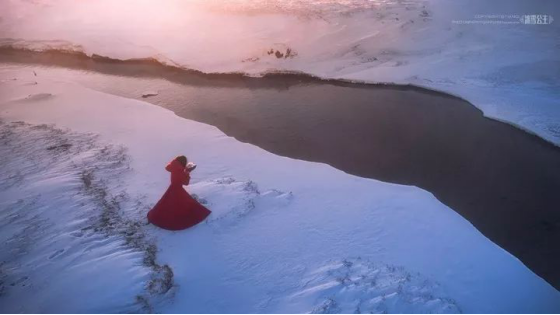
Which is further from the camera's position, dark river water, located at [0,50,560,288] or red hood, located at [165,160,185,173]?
dark river water, located at [0,50,560,288]

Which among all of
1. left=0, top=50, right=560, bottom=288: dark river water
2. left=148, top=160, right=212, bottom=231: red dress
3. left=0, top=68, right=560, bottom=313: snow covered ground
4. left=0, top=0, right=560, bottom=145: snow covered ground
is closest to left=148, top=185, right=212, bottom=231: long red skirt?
left=148, top=160, right=212, bottom=231: red dress

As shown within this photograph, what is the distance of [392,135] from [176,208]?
6.52m

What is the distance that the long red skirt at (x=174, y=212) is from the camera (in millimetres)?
5605

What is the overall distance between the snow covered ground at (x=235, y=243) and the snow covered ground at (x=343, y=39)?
638 centimetres

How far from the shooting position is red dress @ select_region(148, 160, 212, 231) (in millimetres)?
5523

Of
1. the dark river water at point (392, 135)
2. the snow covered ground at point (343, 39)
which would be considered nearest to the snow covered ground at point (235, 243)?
the dark river water at point (392, 135)

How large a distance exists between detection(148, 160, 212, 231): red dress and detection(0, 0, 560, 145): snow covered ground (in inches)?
362

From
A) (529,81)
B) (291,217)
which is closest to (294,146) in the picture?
(291,217)

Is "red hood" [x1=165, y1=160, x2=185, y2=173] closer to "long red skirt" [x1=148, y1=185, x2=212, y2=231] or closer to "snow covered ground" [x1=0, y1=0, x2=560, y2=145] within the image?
"long red skirt" [x1=148, y1=185, x2=212, y2=231]

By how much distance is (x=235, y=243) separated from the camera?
552 cm

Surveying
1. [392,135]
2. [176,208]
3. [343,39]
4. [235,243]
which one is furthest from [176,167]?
[343,39]

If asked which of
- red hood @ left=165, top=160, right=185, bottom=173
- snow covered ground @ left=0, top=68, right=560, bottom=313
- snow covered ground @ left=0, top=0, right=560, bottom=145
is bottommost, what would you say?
snow covered ground @ left=0, top=68, right=560, bottom=313

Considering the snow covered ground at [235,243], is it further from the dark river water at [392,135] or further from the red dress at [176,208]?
the dark river water at [392,135]

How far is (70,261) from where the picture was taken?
4.98m
